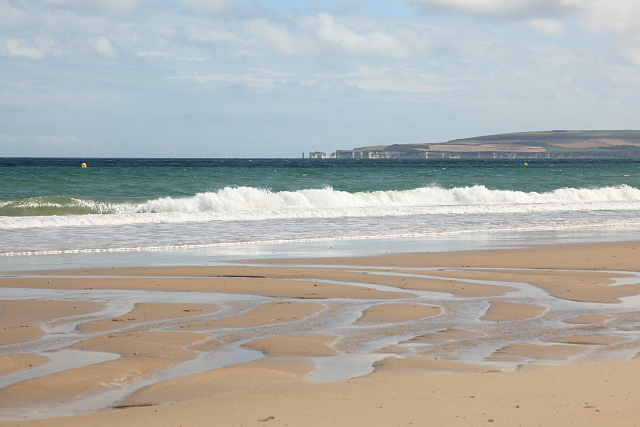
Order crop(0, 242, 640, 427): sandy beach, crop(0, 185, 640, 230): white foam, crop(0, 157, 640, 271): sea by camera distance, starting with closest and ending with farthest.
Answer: crop(0, 242, 640, 427): sandy beach, crop(0, 157, 640, 271): sea, crop(0, 185, 640, 230): white foam

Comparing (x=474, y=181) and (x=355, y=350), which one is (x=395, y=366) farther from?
(x=474, y=181)

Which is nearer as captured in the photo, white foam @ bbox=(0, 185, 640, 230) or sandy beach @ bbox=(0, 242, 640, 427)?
sandy beach @ bbox=(0, 242, 640, 427)

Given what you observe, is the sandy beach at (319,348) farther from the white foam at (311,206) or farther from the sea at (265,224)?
the white foam at (311,206)

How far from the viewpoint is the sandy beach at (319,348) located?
159 inches

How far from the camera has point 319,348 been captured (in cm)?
568

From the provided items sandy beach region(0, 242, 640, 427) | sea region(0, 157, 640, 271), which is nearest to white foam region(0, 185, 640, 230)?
sea region(0, 157, 640, 271)

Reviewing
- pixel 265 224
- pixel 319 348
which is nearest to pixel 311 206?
pixel 265 224

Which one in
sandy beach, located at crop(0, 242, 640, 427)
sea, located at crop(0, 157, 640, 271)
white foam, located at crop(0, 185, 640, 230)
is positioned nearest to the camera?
sandy beach, located at crop(0, 242, 640, 427)

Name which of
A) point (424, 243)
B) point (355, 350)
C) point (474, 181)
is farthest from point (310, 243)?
point (474, 181)

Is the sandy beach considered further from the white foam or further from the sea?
the white foam

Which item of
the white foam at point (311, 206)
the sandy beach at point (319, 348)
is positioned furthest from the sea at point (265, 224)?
the sandy beach at point (319, 348)

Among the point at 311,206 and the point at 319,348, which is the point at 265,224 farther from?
the point at 319,348

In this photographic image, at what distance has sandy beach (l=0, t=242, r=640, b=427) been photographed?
403cm

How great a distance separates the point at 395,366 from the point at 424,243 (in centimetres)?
1056
